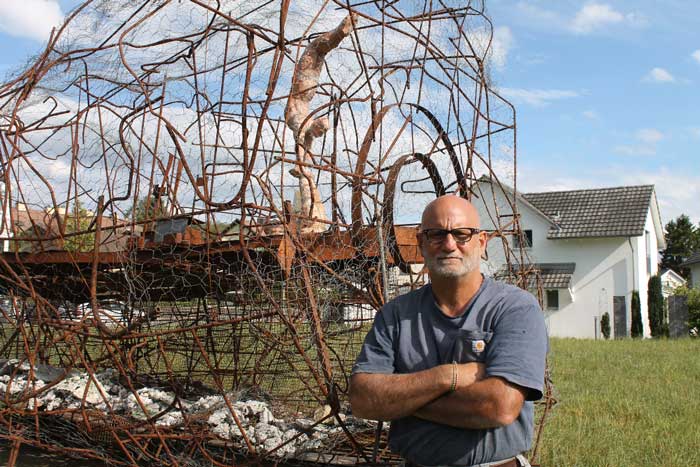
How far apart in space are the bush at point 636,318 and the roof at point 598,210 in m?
2.68

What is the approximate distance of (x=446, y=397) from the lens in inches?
103

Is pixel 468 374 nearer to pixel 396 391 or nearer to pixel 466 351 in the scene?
pixel 466 351

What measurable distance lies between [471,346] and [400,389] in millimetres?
308

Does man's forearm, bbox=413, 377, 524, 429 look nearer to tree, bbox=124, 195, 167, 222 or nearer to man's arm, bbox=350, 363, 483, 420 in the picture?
man's arm, bbox=350, 363, 483, 420

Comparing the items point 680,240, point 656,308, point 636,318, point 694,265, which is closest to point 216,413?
point 636,318

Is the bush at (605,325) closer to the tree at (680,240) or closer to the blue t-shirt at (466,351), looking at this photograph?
the blue t-shirt at (466,351)

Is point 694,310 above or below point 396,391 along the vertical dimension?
below

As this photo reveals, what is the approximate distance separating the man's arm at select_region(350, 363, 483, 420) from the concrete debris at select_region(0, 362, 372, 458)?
41.7 inches

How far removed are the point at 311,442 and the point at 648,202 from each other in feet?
99.3

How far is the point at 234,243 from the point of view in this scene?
446cm

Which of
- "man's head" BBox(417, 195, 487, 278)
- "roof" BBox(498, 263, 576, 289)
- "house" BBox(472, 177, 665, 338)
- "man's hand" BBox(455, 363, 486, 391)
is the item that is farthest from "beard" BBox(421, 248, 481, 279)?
"house" BBox(472, 177, 665, 338)

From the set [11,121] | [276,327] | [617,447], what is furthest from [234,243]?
[617,447]

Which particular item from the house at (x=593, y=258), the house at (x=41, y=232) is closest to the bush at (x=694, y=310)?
the house at (x=593, y=258)

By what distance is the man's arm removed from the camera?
2.61m
